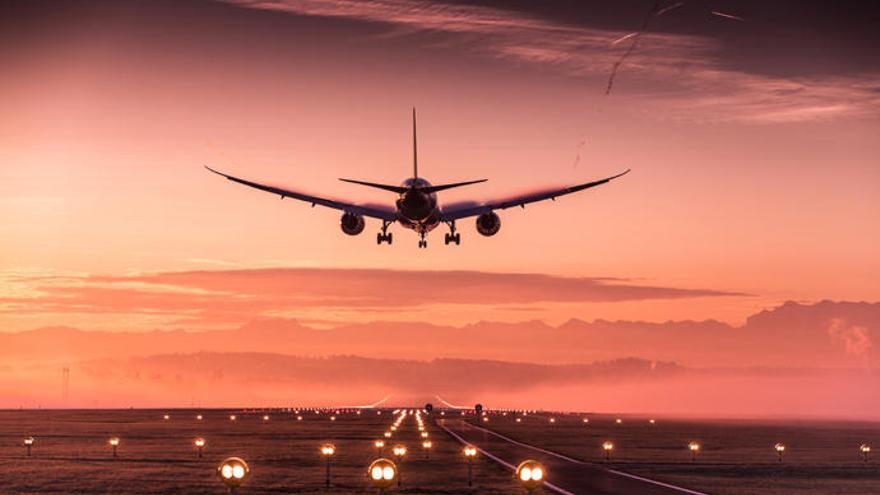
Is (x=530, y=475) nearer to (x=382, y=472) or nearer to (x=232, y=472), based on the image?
(x=382, y=472)

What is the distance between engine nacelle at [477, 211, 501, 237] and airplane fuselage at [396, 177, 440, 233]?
324cm

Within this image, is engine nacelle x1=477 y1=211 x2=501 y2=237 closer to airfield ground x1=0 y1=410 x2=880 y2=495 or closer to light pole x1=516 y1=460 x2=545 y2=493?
airfield ground x1=0 y1=410 x2=880 y2=495

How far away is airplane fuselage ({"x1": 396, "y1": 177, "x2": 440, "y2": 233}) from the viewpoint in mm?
64312

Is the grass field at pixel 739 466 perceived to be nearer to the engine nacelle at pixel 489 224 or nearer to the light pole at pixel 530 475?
the engine nacelle at pixel 489 224

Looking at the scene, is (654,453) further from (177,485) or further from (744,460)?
(177,485)

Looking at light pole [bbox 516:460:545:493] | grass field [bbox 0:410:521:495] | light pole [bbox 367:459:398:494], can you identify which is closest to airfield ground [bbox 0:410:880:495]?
grass field [bbox 0:410:521:495]

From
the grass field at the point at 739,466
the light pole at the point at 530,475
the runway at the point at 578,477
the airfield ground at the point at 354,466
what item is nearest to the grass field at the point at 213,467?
the airfield ground at the point at 354,466

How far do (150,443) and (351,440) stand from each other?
27059 mm

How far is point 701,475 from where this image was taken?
Answer: 94062 millimetres

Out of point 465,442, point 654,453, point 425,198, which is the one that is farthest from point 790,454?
point 425,198

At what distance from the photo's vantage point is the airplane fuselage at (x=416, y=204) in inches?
2532

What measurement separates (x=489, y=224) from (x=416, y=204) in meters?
6.55

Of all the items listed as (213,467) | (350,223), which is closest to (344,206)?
(350,223)

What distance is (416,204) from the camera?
64.4 m
